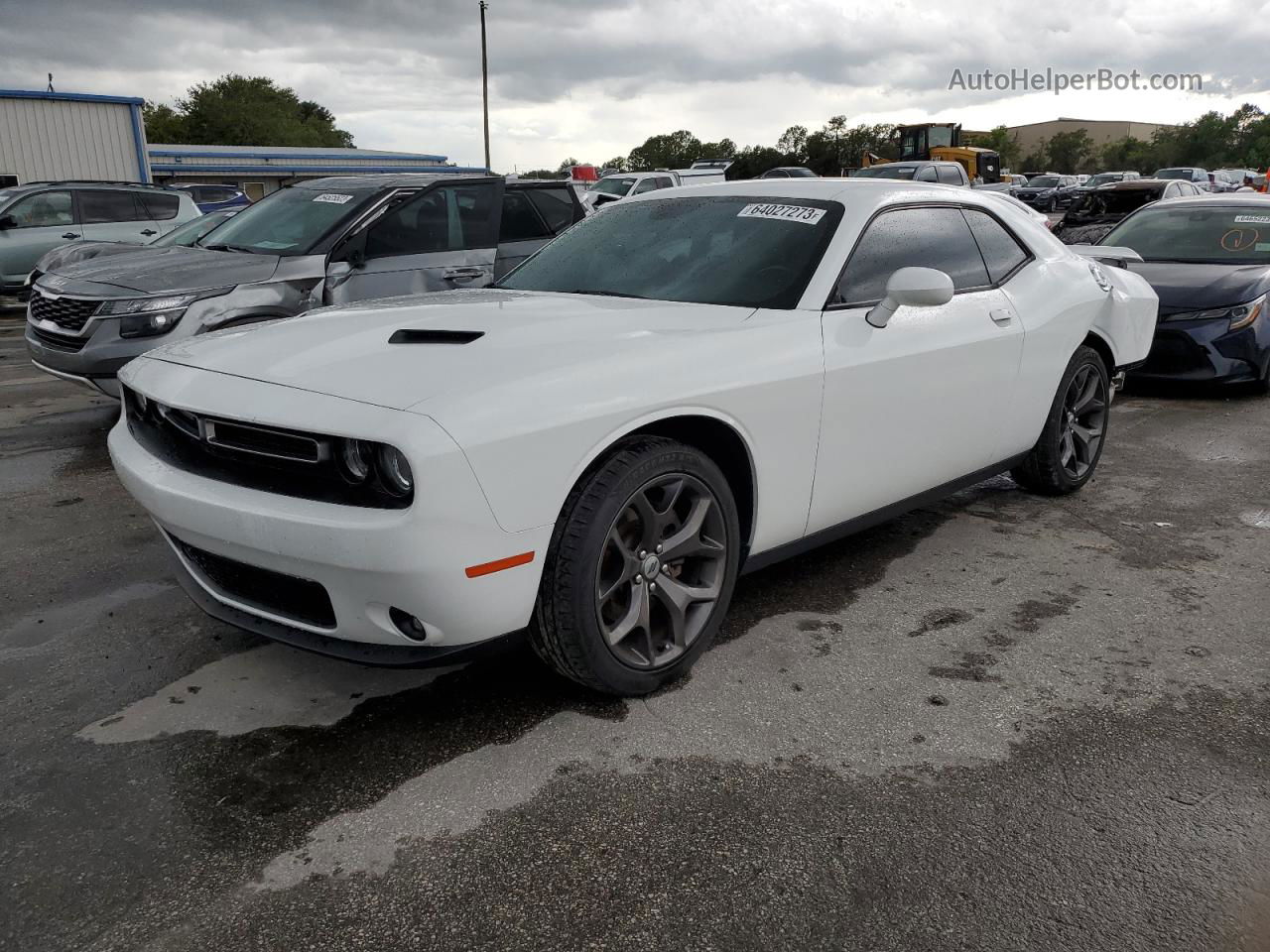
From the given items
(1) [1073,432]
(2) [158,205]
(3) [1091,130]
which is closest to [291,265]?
(1) [1073,432]

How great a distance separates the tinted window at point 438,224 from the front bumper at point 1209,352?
16.4ft

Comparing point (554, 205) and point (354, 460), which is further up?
point (554, 205)

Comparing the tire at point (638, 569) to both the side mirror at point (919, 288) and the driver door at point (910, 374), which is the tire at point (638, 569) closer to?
the driver door at point (910, 374)

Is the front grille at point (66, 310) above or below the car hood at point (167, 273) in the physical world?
below

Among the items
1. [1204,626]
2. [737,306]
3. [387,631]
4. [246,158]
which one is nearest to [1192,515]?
[1204,626]

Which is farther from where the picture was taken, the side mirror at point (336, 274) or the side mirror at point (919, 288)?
the side mirror at point (336, 274)

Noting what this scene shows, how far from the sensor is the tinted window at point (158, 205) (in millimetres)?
13578

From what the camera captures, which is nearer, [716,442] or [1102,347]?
[716,442]

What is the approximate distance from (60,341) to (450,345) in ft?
14.4

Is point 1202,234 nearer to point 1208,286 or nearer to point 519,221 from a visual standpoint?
point 1208,286

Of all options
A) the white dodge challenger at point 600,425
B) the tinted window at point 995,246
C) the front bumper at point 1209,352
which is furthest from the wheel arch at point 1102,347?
the front bumper at point 1209,352

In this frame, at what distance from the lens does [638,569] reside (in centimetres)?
280

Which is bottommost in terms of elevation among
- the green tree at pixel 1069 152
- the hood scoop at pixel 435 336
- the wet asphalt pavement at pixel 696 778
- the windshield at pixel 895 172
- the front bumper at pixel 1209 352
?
the wet asphalt pavement at pixel 696 778

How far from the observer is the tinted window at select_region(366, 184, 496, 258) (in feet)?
21.5
